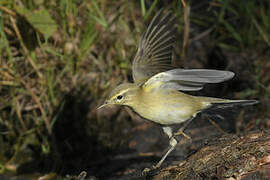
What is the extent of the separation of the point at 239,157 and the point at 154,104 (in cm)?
83

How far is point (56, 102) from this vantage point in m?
4.37

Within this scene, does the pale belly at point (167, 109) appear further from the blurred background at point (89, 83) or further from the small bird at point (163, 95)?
the blurred background at point (89, 83)

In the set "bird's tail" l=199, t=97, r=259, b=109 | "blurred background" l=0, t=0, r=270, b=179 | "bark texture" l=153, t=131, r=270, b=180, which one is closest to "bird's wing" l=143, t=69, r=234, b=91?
"bird's tail" l=199, t=97, r=259, b=109

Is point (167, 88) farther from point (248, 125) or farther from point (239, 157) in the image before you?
point (248, 125)

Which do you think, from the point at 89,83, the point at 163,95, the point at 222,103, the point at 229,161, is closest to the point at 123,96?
the point at 163,95

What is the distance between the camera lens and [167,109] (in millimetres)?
2928

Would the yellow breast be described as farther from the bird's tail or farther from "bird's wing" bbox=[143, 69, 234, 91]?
the bird's tail

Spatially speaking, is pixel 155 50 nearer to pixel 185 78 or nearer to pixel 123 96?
pixel 123 96

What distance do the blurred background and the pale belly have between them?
0.84m

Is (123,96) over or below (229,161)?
over

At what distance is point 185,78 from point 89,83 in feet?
7.37

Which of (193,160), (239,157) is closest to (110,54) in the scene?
(193,160)

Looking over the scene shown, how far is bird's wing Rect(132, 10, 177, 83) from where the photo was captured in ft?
10.4

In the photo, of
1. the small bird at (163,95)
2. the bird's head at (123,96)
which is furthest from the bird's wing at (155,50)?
the bird's head at (123,96)
